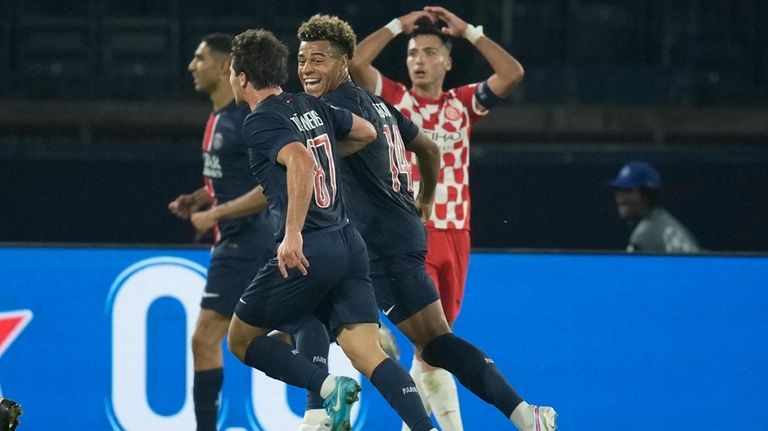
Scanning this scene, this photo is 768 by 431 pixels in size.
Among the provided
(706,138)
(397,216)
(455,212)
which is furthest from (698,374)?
→ (706,138)

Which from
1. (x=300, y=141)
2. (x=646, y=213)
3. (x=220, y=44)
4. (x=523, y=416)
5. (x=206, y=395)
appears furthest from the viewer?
(x=646, y=213)

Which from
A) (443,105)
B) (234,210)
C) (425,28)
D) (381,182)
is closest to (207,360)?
(234,210)

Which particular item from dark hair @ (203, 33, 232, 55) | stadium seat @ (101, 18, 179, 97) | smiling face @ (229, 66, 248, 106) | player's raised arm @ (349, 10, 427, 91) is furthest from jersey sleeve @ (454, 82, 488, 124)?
stadium seat @ (101, 18, 179, 97)

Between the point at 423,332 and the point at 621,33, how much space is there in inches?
256

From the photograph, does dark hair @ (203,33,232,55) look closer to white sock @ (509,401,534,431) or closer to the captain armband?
the captain armband

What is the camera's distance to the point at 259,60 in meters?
4.53

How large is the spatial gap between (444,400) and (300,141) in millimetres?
1528

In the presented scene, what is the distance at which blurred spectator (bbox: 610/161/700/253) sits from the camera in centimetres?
709

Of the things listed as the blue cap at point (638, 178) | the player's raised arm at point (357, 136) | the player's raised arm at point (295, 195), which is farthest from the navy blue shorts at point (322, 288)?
the blue cap at point (638, 178)

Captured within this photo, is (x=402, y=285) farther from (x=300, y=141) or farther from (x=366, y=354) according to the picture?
(x=300, y=141)

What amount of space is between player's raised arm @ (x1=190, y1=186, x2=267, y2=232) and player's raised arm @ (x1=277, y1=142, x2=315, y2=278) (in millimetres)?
1250

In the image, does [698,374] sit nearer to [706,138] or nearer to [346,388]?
[346,388]

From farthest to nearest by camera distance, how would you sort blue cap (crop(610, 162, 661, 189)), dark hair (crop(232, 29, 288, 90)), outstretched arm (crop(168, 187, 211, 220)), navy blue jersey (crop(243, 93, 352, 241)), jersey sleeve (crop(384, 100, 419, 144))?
blue cap (crop(610, 162, 661, 189)) → outstretched arm (crop(168, 187, 211, 220)) → jersey sleeve (crop(384, 100, 419, 144)) → dark hair (crop(232, 29, 288, 90)) → navy blue jersey (crop(243, 93, 352, 241))

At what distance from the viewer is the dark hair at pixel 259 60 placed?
4.53 metres
